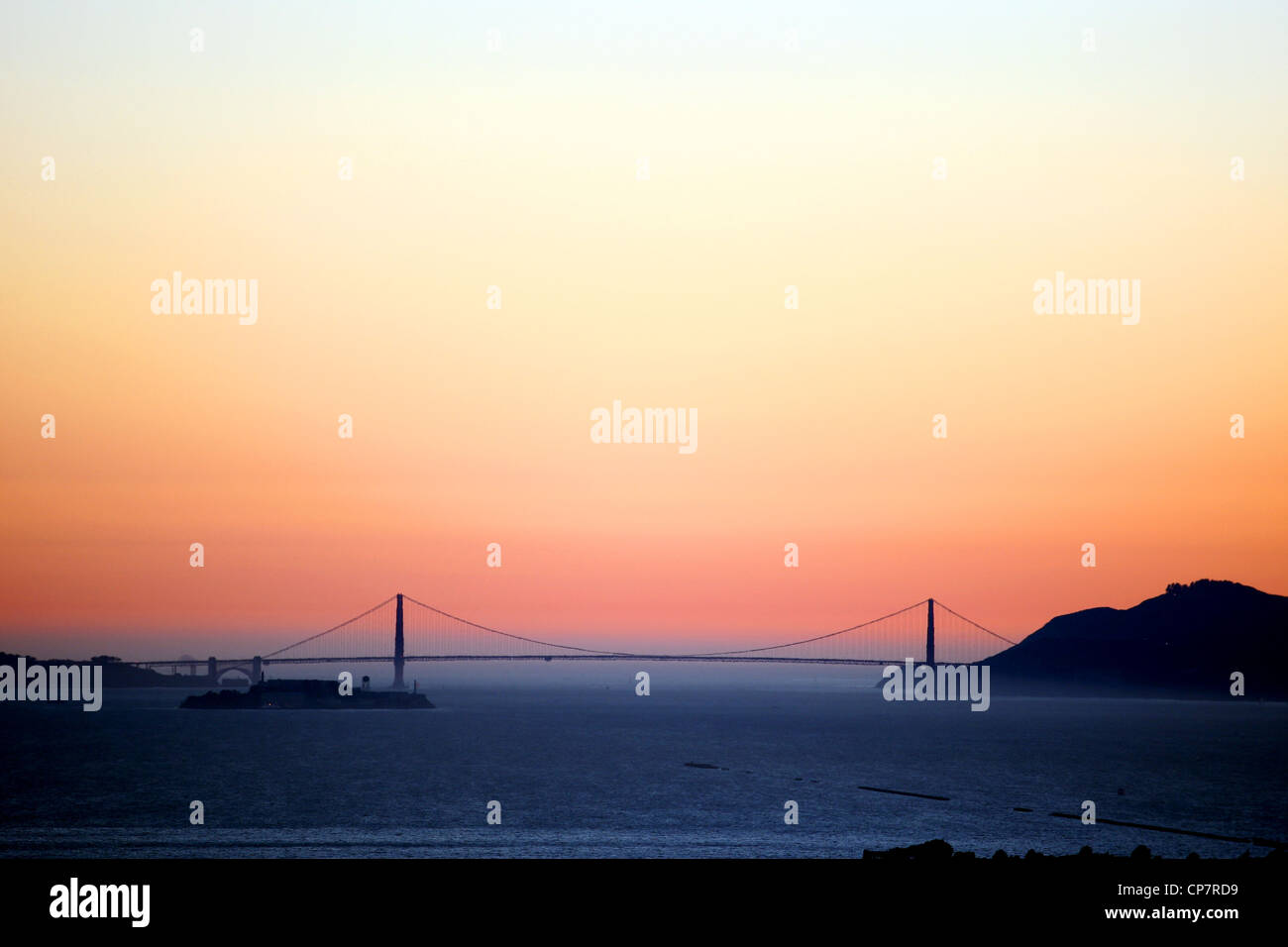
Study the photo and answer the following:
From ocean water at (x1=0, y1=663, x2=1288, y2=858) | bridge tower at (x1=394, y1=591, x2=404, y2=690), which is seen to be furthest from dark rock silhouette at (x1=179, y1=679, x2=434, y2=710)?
ocean water at (x1=0, y1=663, x2=1288, y2=858)

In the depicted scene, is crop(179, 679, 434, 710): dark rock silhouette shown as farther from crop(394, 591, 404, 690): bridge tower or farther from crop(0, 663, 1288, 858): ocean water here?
crop(0, 663, 1288, 858): ocean water

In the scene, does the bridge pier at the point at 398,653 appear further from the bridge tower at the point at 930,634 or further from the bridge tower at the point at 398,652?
the bridge tower at the point at 930,634

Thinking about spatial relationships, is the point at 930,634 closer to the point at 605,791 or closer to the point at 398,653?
the point at 398,653

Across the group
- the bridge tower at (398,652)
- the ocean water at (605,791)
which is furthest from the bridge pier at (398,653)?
the ocean water at (605,791)

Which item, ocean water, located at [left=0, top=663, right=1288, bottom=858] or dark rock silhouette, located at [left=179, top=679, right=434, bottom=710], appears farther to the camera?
dark rock silhouette, located at [left=179, top=679, right=434, bottom=710]

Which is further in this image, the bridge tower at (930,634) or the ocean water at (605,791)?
the bridge tower at (930,634)

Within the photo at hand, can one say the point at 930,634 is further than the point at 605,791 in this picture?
Yes

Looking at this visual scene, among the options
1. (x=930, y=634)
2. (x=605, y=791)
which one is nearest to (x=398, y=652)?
(x=930, y=634)

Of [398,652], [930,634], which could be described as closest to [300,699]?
[398,652]
